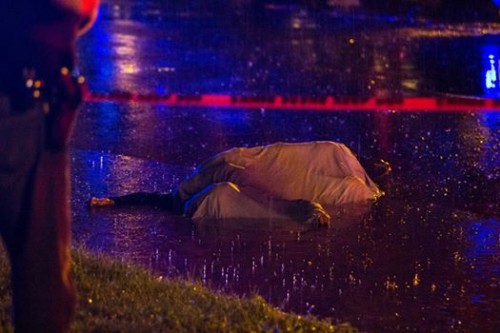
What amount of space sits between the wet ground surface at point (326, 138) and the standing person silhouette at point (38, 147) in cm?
216

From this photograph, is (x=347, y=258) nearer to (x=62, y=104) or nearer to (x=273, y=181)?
(x=273, y=181)

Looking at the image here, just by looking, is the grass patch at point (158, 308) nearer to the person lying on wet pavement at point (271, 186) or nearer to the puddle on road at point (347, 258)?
the puddle on road at point (347, 258)

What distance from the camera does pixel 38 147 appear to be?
3.50 meters

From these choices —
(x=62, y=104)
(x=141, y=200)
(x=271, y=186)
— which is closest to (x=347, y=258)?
(x=271, y=186)

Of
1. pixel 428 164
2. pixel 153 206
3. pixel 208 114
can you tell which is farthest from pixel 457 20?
pixel 153 206

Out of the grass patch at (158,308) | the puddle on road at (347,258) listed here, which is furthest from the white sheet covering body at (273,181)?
the grass patch at (158,308)

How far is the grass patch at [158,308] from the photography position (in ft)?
16.1

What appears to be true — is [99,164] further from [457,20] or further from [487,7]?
[487,7]

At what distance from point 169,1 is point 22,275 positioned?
30.5 metres

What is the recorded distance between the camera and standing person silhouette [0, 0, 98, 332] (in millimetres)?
3336

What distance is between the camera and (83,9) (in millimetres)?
3367

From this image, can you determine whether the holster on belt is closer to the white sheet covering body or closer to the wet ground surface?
the wet ground surface

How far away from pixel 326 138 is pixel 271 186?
3.28 metres

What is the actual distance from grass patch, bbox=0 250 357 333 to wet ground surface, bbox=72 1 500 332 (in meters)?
0.43
